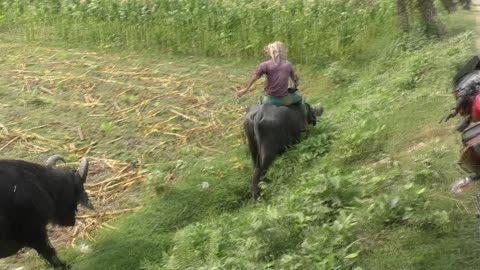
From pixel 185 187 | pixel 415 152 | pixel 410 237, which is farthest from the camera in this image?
pixel 185 187

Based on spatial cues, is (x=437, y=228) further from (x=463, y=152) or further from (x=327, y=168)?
(x=327, y=168)

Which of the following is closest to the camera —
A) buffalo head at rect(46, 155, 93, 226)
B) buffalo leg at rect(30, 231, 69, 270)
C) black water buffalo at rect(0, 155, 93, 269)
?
black water buffalo at rect(0, 155, 93, 269)

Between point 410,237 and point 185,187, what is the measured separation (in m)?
3.38

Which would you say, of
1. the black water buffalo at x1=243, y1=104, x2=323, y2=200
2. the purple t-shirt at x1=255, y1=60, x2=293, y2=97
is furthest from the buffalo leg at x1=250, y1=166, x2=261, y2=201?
the purple t-shirt at x1=255, y1=60, x2=293, y2=97

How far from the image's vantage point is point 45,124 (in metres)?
9.96

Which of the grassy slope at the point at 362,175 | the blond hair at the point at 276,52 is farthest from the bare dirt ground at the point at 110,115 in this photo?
the blond hair at the point at 276,52

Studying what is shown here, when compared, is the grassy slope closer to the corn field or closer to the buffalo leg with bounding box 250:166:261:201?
the buffalo leg with bounding box 250:166:261:201

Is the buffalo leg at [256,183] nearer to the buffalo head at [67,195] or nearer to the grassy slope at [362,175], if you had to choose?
the grassy slope at [362,175]

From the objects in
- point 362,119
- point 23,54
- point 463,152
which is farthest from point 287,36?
point 463,152

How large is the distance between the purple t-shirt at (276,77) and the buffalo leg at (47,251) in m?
2.76

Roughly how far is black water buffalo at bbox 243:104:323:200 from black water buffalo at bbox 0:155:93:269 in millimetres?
1852

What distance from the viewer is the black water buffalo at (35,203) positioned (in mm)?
6324

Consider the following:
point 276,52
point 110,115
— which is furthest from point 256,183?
point 110,115

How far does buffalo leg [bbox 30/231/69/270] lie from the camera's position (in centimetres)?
657
